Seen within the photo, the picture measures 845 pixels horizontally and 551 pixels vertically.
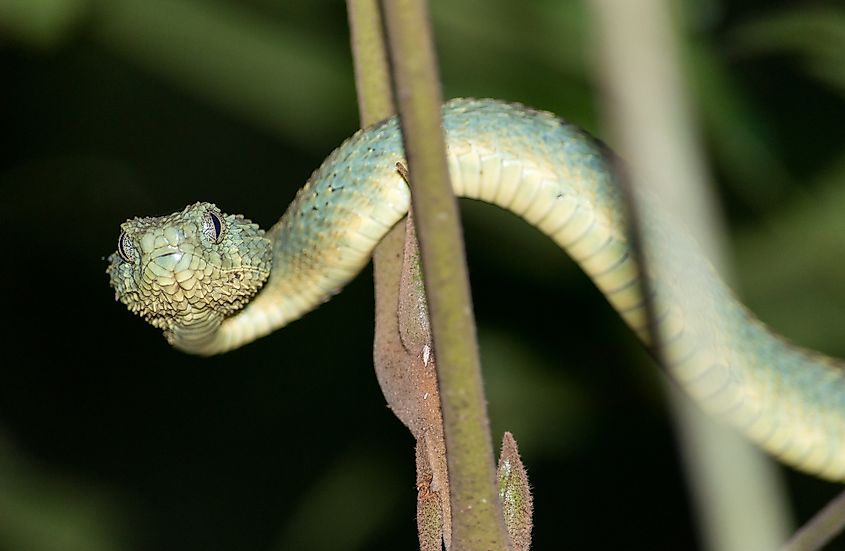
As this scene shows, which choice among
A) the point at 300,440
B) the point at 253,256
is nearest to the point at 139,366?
the point at 300,440

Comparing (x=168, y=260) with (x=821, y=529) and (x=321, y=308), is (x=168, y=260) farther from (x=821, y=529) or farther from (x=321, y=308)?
(x=321, y=308)

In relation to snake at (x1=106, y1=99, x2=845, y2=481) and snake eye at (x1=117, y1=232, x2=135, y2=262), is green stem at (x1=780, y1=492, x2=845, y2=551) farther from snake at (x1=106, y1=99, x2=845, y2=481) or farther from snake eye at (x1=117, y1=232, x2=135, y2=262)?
snake eye at (x1=117, y1=232, x2=135, y2=262)

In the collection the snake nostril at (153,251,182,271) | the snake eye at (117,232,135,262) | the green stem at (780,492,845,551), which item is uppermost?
the snake eye at (117,232,135,262)

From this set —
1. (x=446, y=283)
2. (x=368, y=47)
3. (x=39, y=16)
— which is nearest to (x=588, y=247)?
(x=368, y=47)

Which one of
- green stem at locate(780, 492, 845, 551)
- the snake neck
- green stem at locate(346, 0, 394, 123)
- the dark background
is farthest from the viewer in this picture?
the dark background

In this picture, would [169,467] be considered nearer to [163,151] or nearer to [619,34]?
[163,151]

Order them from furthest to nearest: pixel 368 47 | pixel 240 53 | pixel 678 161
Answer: pixel 240 53 → pixel 368 47 → pixel 678 161

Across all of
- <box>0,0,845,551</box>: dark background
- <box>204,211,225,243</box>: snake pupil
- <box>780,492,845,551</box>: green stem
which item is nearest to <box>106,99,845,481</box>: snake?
<box>204,211,225,243</box>: snake pupil
